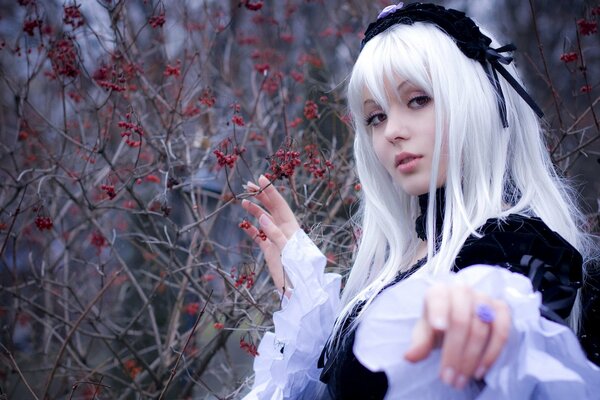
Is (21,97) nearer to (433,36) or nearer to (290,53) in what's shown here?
(433,36)

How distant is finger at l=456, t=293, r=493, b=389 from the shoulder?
364mm

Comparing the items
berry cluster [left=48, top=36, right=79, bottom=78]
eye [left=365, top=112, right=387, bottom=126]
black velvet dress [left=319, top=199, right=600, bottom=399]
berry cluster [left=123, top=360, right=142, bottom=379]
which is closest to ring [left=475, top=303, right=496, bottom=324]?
black velvet dress [left=319, top=199, right=600, bottom=399]

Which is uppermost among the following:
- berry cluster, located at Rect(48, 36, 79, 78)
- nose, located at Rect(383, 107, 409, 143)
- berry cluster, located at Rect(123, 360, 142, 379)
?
berry cluster, located at Rect(48, 36, 79, 78)

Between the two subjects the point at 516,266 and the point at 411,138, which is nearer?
the point at 516,266

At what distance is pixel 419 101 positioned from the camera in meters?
1.71

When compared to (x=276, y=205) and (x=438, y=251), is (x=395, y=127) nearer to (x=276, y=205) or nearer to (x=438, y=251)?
(x=438, y=251)

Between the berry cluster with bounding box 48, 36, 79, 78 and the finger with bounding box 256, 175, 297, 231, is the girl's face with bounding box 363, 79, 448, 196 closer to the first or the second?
the finger with bounding box 256, 175, 297, 231

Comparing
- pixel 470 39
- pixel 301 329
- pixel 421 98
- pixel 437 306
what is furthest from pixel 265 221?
pixel 437 306

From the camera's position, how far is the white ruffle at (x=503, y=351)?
1.03 meters

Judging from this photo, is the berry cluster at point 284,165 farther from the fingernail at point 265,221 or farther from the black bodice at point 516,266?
the black bodice at point 516,266

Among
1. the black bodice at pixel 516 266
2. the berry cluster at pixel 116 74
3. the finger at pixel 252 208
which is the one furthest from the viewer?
the berry cluster at pixel 116 74

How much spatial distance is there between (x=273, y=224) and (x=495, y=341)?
1.15 meters

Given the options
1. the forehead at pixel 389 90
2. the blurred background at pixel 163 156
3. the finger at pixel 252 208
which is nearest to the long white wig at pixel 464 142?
the forehead at pixel 389 90

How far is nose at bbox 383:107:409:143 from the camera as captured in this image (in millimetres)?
1687
